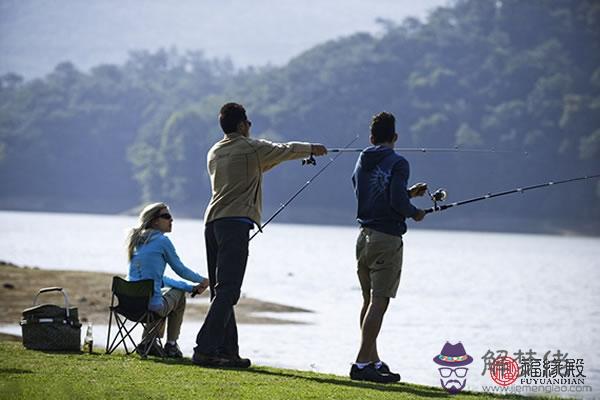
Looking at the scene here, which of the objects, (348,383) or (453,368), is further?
(453,368)

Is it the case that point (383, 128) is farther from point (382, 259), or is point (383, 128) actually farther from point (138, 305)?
point (138, 305)

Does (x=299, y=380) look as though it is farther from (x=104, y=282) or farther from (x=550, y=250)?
(x=550, y=250)

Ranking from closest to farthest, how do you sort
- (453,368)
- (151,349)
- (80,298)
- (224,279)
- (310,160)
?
(224,279), (310,160), (151,349), (453,368), (80,298)

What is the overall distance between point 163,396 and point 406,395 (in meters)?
1.72

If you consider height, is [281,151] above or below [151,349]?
above

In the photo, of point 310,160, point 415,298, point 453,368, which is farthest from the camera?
point 415,298

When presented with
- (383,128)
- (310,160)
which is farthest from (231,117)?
(383,128)

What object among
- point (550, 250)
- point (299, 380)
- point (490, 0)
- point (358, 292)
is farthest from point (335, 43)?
point (299, 380)

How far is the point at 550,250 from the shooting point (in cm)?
6862

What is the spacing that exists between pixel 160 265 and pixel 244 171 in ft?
4.27

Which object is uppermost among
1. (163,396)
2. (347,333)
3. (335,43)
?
(335,43)

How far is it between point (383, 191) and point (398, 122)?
9530cm

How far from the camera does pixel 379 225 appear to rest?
9.40 m

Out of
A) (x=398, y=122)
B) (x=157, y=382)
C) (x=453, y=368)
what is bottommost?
(x=157, y=382)
